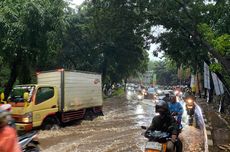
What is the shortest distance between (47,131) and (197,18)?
11469 mm

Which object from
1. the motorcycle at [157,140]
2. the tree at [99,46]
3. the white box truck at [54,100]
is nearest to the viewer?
the motorcycle at [157,140]

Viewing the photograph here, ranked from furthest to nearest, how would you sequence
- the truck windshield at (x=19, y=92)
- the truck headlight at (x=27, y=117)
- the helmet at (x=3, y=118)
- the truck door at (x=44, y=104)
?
the truck windshield at (x=19, y=92), the truck door at (x=44, y=104), the truck headlight at (x=27, y=117), the helmet at (x=3, y=118)

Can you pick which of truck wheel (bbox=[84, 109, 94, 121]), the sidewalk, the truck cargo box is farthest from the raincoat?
truck wheel (bbox=[84, 109, 94, 121])

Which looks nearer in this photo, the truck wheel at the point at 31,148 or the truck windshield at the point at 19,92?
the truck wheel at the point at 31,148

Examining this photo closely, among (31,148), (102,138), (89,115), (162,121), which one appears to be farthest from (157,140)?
(89,115)

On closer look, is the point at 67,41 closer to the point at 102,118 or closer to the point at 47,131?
the point at 102,118

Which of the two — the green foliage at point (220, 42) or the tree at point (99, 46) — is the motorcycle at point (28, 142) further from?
the tree at point (99, 46)

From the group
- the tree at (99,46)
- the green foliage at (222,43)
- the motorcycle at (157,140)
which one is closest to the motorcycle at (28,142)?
the motorcycle at (157,140)

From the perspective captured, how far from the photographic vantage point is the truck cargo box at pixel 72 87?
17.2m

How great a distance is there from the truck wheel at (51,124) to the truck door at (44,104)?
40 cm

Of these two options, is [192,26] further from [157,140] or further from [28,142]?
[28,142]

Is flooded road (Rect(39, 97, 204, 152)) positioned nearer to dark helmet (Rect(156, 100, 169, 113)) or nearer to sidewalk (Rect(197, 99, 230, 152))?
sidewalk (Rect(197, 99, 230, 152))

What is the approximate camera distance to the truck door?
15.1 m

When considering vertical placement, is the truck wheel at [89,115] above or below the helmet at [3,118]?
below
